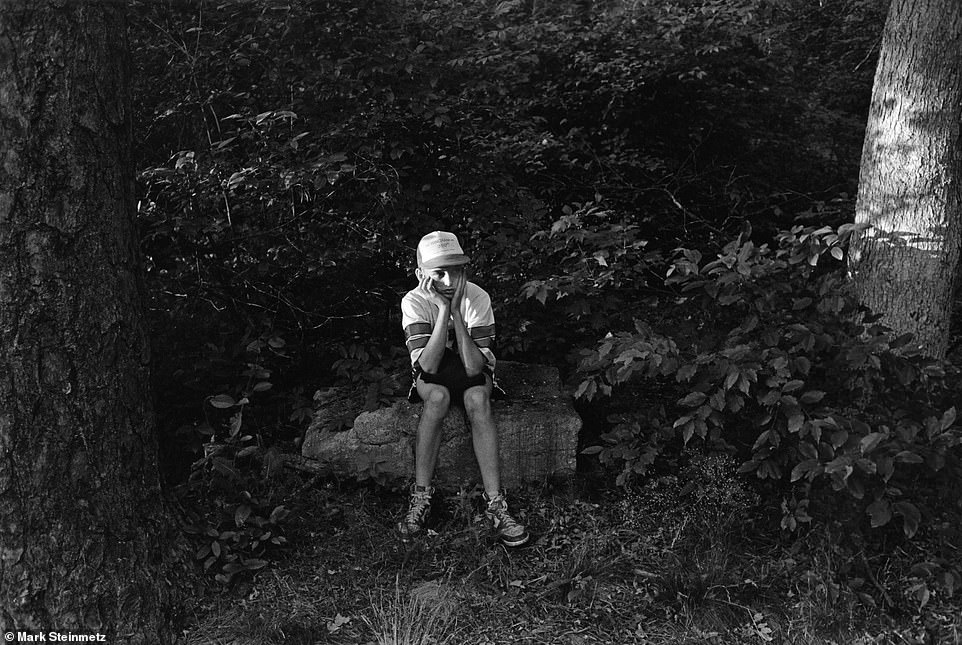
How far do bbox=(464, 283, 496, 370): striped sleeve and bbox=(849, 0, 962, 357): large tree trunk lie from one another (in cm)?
207

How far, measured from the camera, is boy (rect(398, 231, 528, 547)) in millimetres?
4203

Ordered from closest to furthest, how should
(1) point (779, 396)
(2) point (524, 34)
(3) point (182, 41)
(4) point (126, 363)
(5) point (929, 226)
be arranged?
(4) point (126, 363) < (1) point (779, 396) < (5) point (929, 226) < (3) point (182, 41) < (2) point (524, 34)

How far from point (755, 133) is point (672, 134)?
0.78 metres

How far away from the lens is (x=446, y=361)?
443 centimetres

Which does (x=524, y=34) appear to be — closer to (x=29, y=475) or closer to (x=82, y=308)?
(x=82, y=308)

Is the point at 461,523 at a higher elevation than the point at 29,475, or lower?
lower

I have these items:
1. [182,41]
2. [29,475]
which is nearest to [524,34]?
[182,41]

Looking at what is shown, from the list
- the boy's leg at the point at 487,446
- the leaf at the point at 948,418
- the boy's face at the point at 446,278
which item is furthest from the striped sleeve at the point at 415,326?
the leaf at the point at 948,418

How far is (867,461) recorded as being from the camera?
3.32m

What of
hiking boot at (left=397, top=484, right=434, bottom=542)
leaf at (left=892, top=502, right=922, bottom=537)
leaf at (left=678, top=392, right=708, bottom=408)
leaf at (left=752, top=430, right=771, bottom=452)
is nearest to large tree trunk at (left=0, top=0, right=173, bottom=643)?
hiking boot at (left=397, top=484, right=434, bottom=542)

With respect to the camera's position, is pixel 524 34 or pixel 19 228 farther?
pixel 524 34

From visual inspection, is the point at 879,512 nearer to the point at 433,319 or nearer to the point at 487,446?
the point at 487,446

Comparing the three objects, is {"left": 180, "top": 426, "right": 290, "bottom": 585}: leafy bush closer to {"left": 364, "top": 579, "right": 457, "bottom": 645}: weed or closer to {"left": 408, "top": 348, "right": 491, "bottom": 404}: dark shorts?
{"left": 364, "top": 579, "right": 457, "bottom": 645}: weed

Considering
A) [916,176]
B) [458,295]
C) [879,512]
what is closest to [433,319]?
[458,295]
